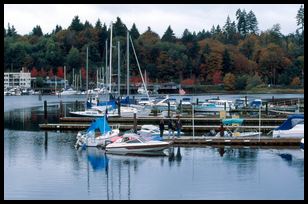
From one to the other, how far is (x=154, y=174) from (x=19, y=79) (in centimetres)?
12832

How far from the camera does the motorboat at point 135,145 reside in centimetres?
3045

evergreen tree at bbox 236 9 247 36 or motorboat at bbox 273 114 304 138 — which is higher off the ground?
evergreen tree at bbox 236 9 247 36

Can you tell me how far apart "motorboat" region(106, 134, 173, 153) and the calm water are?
0.62 metres

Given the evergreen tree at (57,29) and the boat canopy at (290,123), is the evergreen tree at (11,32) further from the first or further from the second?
the boat canopy at (290,123)

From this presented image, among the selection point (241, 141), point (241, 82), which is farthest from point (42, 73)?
point (241, 141)

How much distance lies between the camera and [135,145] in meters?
30.5

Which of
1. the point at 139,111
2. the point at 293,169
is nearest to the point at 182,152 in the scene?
the point at 293,169

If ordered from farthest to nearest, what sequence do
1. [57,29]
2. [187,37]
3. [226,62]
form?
[57,29]
[187,37]
[226,62]

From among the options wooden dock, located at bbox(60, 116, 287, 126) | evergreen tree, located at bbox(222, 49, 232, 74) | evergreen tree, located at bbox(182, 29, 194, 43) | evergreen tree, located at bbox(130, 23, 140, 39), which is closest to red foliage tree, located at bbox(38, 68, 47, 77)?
evergreen tree, located at bbox(130, 23, 140, 39)

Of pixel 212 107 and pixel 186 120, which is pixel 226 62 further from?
pixel 186 120

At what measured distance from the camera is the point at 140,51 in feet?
465

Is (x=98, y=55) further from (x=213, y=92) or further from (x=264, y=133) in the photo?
(x=264, y=133)

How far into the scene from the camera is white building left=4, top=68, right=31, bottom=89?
14888 cm

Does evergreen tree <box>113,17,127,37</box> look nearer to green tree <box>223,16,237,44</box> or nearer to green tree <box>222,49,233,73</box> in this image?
green tree <box>222,49,233,73</box>
